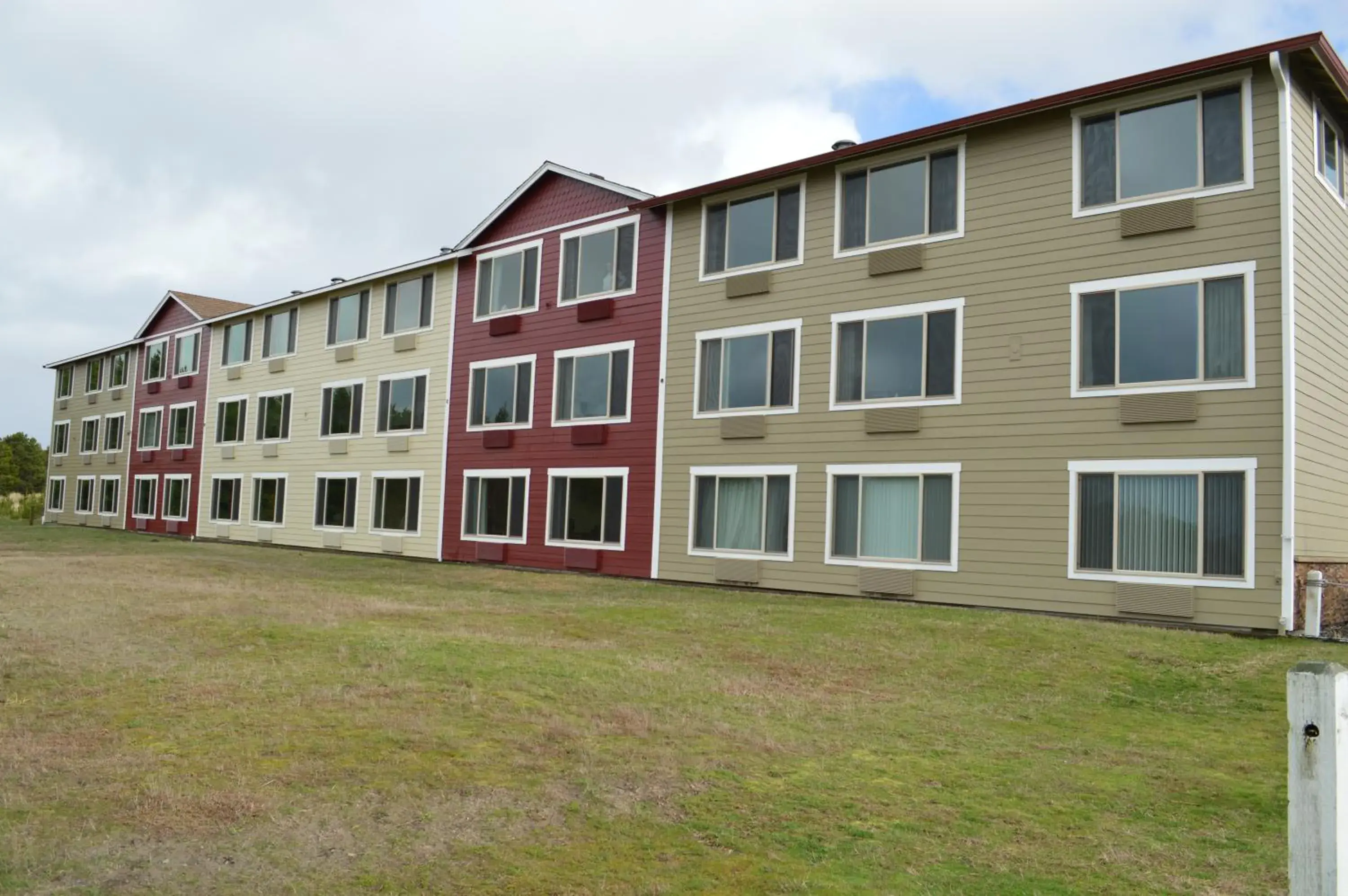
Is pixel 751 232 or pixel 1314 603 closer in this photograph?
pixel 1314 603

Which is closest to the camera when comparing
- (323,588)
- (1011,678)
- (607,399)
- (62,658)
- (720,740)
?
(720,740)

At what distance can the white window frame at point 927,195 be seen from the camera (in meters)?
19.1

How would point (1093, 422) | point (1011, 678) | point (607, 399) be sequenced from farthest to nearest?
point (607, 399)
point (1093, 422)
point (1011, 678)

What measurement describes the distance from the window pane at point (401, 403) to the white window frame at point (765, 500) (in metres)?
11.9

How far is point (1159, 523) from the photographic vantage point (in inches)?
634

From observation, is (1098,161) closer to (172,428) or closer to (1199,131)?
(1199,131)

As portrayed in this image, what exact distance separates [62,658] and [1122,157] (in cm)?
1636

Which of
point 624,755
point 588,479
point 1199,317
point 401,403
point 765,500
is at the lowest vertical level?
point 624,755

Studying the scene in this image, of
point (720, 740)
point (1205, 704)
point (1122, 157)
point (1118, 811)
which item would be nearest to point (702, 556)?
point (1122, 157)

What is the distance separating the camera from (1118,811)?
6652 mm

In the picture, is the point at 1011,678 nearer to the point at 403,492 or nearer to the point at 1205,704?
the point at 1205,704

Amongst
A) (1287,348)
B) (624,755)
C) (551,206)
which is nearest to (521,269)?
(551,206)

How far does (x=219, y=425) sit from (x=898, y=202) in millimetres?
30378

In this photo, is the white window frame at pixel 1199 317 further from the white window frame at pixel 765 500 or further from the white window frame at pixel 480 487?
the white window frame at pixel 480 487
